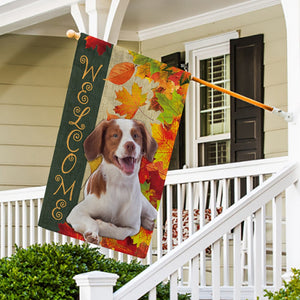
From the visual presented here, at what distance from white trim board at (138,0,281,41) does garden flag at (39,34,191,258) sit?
120 inches

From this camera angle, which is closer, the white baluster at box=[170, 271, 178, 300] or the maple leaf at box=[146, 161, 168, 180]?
the white baluster at box=[170, 271, 178, 300]

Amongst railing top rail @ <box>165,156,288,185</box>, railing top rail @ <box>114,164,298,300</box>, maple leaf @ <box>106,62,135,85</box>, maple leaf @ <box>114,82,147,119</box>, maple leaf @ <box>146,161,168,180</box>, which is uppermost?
maple leaf @ <box>106,62,135,85</box>

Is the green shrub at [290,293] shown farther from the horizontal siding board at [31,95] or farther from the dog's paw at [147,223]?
the horizontal siding board at [31,95]

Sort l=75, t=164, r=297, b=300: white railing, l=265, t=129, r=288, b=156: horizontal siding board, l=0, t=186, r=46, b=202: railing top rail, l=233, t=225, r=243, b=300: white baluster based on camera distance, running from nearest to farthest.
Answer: l=75, t=164, r=297, b=300: white railing
l=233, t=225, r=243, b=300: white baluster
l=0, t=186, r=46, b=202: railing top rail
l=265, t=129, r=288, b=156: horizontal siding board

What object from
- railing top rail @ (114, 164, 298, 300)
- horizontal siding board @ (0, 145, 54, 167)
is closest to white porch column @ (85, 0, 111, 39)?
horizontal siding board @ (0, 145, 54, 167)

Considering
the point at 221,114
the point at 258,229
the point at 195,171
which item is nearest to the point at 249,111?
the point at 221,114

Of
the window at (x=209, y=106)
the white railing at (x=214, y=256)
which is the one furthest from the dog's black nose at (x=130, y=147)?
the window at (x=209, y=106)

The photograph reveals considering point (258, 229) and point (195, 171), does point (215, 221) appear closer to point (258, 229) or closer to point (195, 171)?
point (258, 229)

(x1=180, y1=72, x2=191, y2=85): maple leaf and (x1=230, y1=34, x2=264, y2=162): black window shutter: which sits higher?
(x1=230, y1=34, x2=264, y2=162): black window shutter

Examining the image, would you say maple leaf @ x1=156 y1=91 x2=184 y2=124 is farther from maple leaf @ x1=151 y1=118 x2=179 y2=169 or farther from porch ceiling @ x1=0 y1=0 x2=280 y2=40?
porch ceiling @ x1=0 y1=0 x2=280 y2=40

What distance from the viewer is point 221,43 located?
24.3 ft

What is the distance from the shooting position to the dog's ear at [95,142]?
14.1ft

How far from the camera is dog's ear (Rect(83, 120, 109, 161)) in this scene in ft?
14.1

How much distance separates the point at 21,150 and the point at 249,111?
2.73 meters
